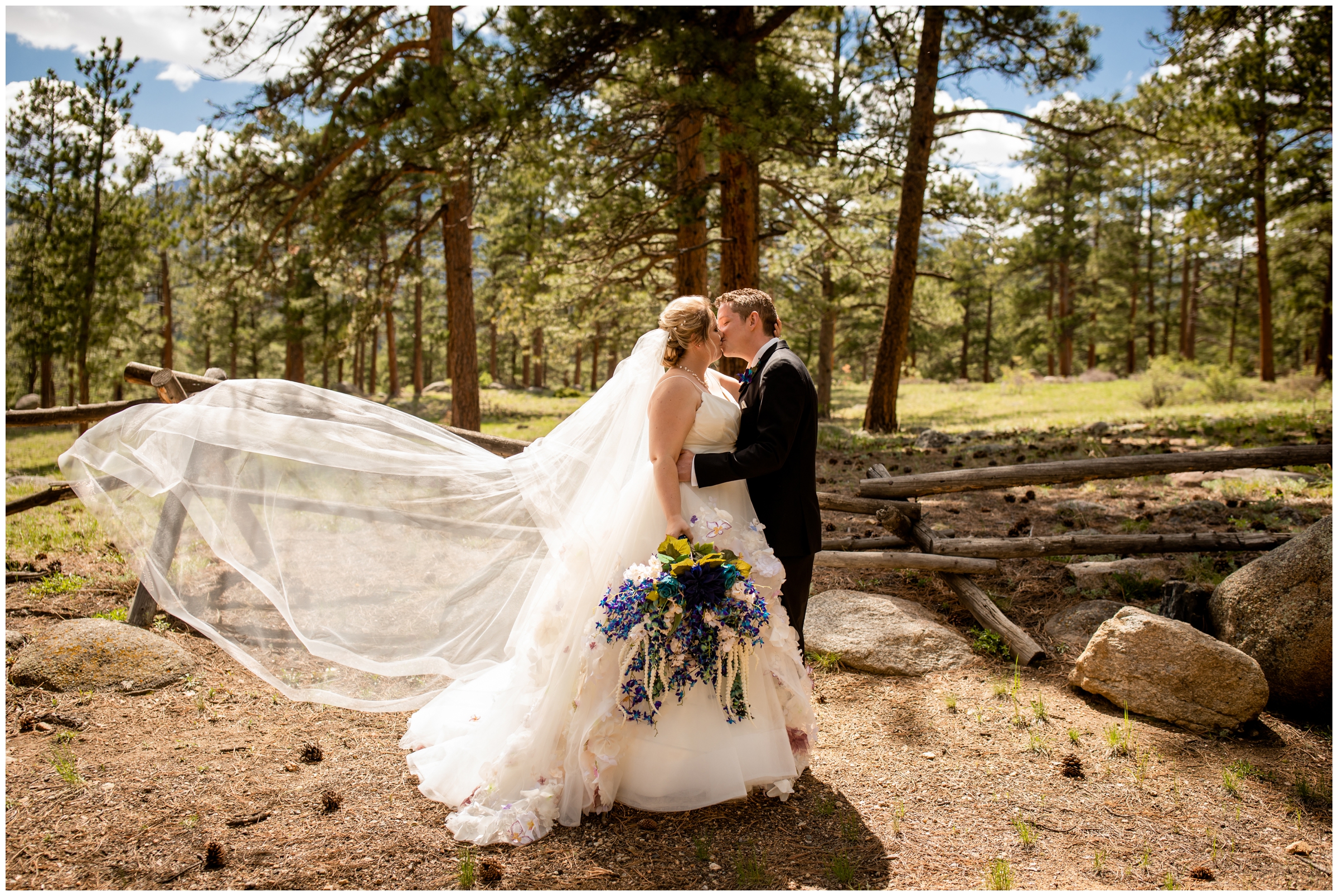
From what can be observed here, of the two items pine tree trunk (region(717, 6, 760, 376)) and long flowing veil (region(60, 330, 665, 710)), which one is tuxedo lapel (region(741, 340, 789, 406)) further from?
pine tree trunk (region(717, 6, 760, 376))

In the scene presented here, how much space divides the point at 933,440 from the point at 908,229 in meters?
3.62

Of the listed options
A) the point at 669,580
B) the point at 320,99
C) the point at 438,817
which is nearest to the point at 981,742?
the point at 669,580

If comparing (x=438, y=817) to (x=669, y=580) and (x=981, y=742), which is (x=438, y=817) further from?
(x=981, y=742)

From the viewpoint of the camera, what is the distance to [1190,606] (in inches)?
198

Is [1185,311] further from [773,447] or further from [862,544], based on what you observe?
[773,447]

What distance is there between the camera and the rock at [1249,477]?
8.59 meters

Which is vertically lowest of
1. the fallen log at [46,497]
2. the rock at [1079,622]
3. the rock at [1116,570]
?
the rock at [1079,622]

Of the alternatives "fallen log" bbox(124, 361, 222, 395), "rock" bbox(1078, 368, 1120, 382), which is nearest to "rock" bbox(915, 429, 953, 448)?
"fallen log" bbox(124, 361, 222, 395)

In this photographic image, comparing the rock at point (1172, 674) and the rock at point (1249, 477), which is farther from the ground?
the rock at point (1249, 477)

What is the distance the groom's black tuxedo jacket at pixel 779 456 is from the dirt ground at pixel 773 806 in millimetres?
1349

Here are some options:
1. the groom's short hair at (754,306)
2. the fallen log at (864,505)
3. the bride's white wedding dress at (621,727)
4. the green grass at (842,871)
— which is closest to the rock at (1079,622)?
the fallen log at (864,505)

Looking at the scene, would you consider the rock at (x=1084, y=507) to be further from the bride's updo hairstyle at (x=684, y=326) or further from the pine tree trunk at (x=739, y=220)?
the bride's updo hairstyle at (x=684, y=326)

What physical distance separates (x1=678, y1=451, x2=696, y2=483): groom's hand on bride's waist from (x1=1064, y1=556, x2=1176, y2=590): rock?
13.7 ft

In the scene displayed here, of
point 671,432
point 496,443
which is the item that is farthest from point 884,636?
point 496,443
